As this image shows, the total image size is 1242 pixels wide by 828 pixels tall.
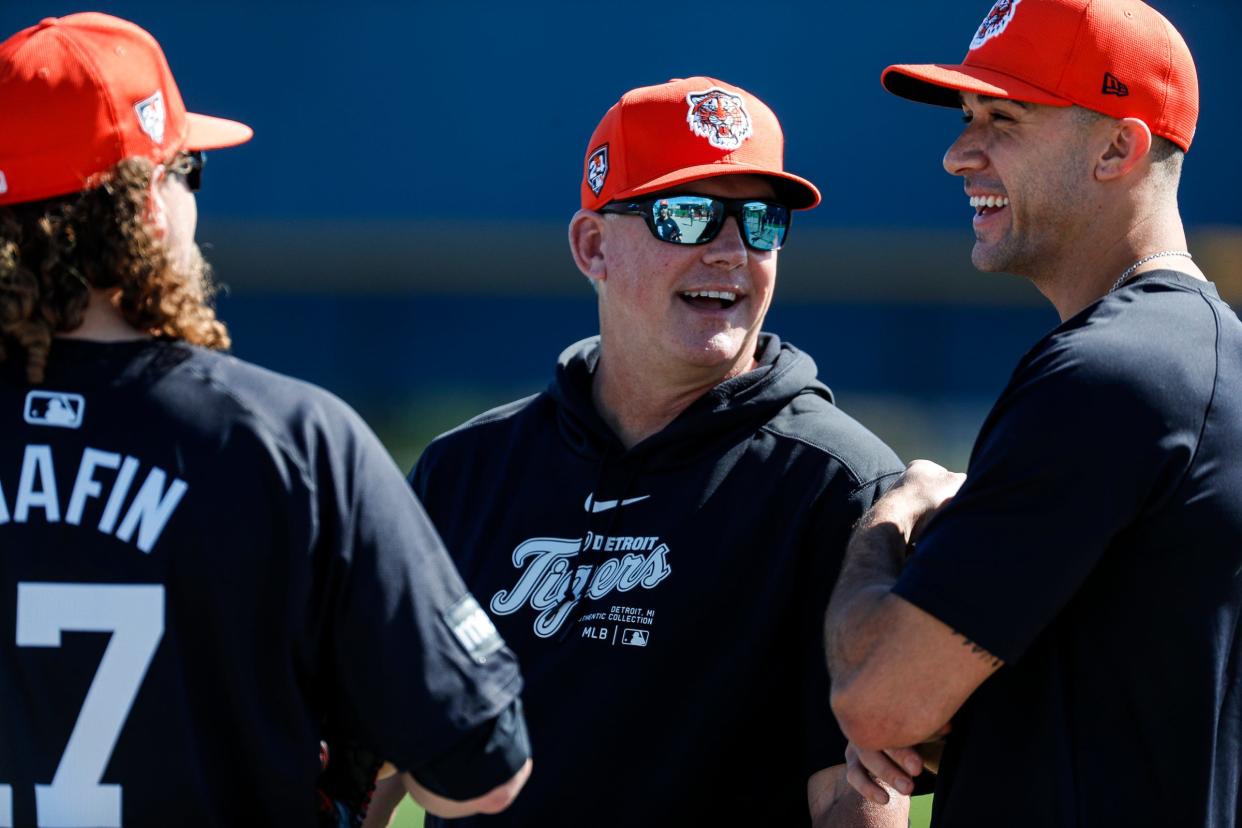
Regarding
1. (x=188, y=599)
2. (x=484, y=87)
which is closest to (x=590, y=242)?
(x=188, y=599)

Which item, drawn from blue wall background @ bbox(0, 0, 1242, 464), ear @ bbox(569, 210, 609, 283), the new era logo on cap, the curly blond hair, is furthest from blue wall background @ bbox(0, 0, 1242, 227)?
the curly blond hair

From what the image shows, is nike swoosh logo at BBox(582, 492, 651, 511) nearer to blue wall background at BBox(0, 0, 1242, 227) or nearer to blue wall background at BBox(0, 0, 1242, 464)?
blue wall background at BBox(0, 0, 1242, 464)

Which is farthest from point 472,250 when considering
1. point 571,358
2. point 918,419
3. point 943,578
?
point 943,578

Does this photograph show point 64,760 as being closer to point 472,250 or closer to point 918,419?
point 918,419

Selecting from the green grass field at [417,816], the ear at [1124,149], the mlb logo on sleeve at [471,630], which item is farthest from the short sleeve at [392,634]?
the green grass field at [417,816]

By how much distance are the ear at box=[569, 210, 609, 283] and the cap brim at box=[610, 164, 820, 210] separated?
13cm

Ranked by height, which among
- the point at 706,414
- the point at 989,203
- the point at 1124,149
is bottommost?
the point at 706,414

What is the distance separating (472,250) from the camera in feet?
57.7

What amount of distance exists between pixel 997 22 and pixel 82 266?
5.76ft

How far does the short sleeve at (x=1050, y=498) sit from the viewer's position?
214 centimetres

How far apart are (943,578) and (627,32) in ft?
61.2

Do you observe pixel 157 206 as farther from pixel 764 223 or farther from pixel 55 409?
pixel 764 223

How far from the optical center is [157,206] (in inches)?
80.2

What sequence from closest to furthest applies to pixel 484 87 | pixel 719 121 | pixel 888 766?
pixel 888 766 → pixel 719 121 → pixel 484 87
